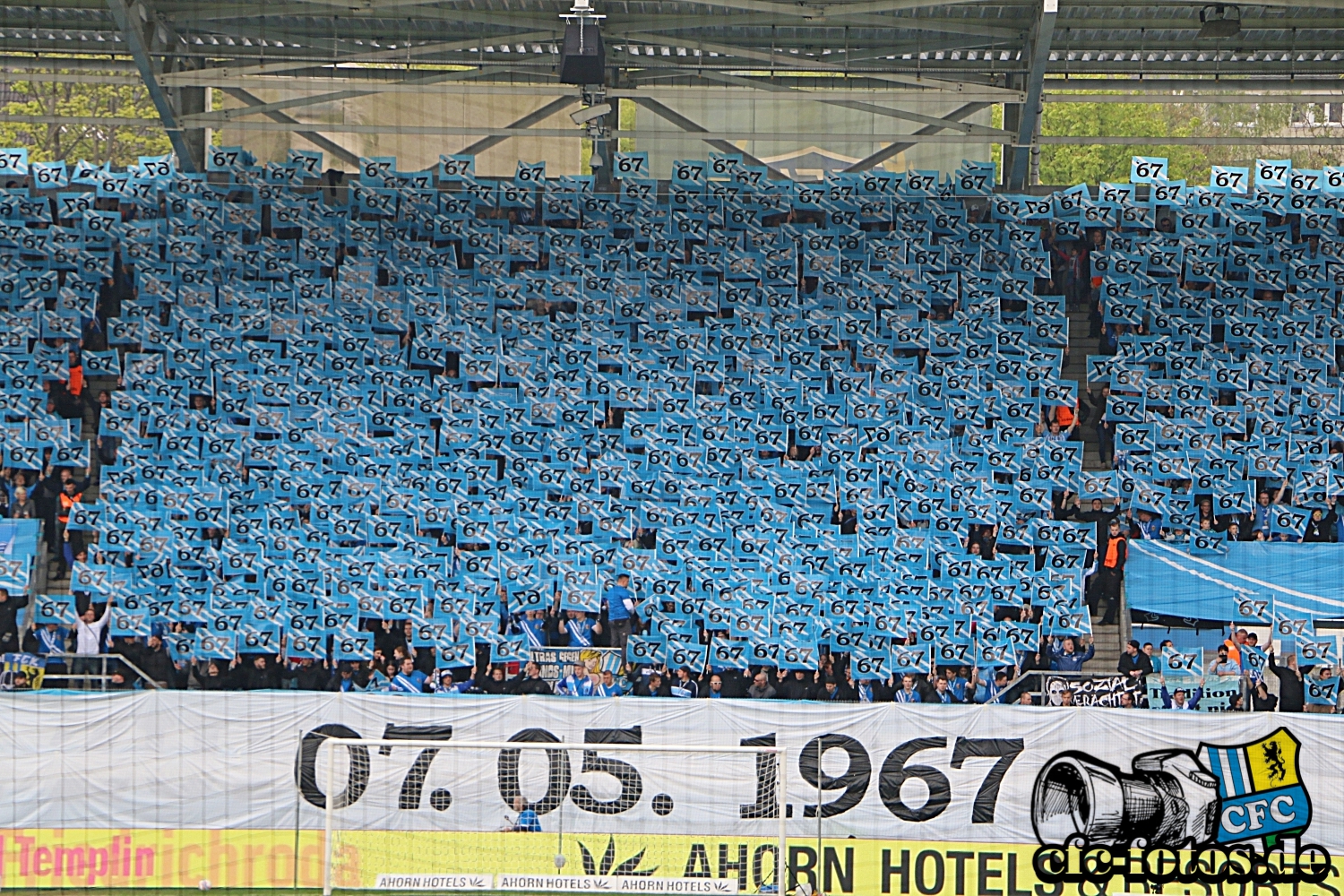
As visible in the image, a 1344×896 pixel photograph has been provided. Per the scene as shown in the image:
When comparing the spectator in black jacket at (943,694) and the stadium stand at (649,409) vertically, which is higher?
the stadium stand at (649,409)

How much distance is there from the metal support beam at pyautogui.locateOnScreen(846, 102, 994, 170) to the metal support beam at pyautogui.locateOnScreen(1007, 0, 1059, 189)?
38.6 inches

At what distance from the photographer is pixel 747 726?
15961mm

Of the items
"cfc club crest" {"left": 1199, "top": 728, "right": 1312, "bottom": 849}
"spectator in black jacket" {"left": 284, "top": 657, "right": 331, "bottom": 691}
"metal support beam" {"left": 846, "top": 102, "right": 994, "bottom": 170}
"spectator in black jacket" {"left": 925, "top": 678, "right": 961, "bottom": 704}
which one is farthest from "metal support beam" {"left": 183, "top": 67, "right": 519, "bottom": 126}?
"cfc club crest" {"left": 1199, "top": 728, "right": 1312, "bottom": 849}

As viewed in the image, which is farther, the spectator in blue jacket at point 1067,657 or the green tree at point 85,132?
the green tree at point 85,132

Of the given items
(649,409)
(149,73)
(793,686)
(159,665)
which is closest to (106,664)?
(159,665)

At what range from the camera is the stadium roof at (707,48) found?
22062mm

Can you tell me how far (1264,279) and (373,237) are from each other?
42.3 feet

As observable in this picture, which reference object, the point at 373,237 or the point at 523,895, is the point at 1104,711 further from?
the point at 373,237

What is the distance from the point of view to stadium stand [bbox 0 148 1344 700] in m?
21.2

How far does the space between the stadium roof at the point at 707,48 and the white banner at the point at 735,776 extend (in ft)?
31.4

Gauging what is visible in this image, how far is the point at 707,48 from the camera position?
22672 millimetres

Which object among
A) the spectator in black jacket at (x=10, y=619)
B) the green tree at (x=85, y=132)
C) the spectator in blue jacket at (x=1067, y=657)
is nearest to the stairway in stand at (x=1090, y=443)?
the spectator in blue jacket at (x=1067, y=657)

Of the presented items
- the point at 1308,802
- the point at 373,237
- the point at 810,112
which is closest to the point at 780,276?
the point at 810,112

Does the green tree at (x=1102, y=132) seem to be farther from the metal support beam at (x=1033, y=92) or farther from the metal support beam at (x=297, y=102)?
the metal support beam at (x=297, y=102)
